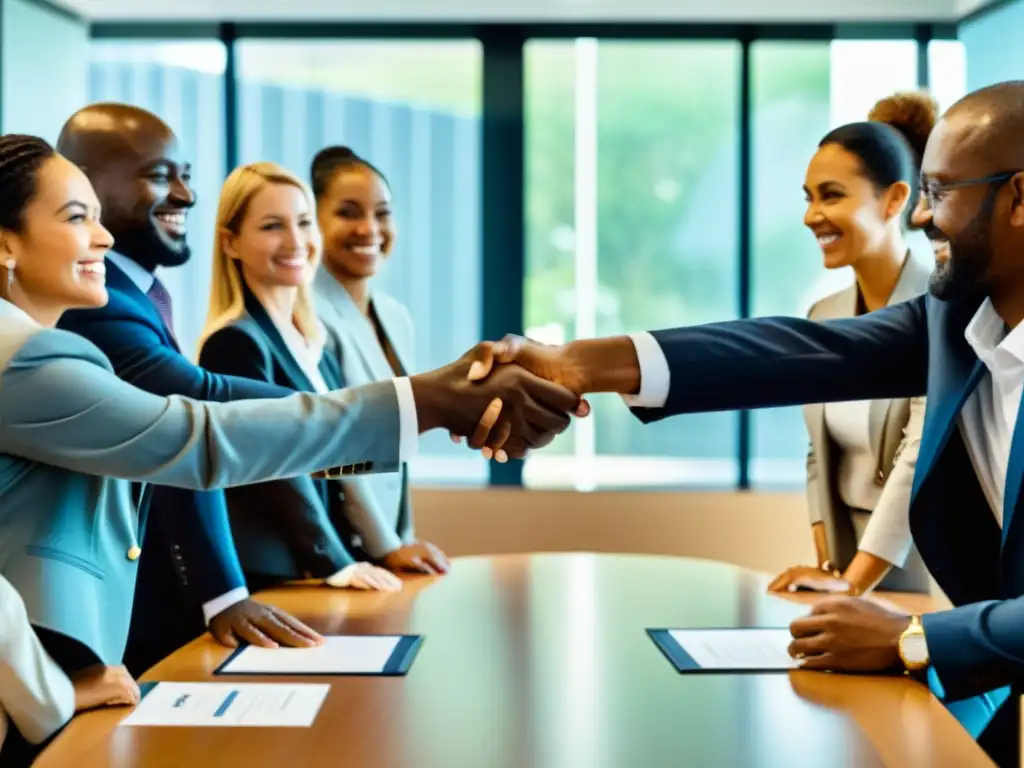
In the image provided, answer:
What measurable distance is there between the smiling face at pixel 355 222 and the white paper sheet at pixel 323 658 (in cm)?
158

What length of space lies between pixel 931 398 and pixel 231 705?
120cm

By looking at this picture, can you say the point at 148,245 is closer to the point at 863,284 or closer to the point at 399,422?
the point at 399,422

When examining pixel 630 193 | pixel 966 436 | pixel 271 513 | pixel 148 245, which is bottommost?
pixel 271 513

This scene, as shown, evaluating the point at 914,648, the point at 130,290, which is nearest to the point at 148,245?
the point at 130,290

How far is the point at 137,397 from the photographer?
173 cm

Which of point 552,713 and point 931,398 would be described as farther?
point 931,398

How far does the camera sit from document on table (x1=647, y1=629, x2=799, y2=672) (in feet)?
6.38

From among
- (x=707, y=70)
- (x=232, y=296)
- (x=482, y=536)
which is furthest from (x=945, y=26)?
(x=232, y=296)

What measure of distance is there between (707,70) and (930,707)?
176 inches

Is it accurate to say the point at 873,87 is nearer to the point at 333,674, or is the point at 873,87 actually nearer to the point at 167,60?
the point at 167,60

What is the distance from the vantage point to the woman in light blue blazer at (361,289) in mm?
3234

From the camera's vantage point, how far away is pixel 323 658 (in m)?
1.98

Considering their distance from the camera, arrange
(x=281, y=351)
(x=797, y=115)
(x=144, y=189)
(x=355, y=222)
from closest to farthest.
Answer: (x=144, y=189) → (x=281, y=351) → (x=355, y=222) → (x=797, y=115)

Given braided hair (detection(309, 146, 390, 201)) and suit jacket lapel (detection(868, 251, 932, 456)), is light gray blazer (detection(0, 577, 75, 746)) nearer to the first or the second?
suit jacket lapel (detection(868, 251, 932, 456))
